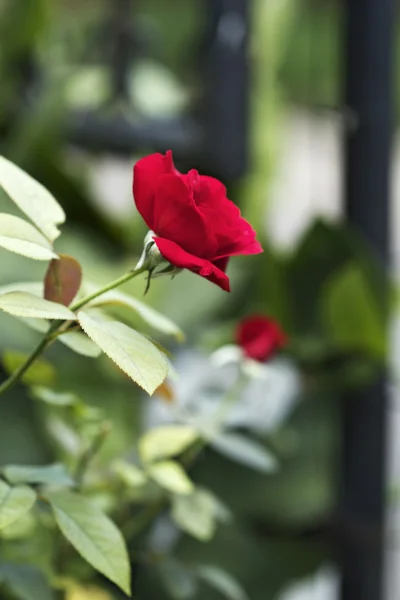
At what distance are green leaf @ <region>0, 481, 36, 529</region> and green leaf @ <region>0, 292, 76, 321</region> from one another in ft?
0.24

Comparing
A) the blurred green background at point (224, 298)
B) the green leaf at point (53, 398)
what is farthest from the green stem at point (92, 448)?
the blurred green background at point (224, 298)

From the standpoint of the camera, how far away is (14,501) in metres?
0.35

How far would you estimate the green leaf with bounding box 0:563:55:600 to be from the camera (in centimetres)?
40

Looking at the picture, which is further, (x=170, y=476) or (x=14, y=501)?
(x=170, y=476)

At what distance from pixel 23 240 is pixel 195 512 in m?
0.21

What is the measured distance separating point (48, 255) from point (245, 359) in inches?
8.1

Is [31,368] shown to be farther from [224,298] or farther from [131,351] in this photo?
[224,298]

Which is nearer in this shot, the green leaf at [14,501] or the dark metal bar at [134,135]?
the green leaf at [14,501]

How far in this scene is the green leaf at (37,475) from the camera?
38 cm

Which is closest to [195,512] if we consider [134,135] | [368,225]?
[368,225]

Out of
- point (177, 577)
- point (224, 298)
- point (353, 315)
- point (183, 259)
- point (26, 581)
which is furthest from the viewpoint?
point (224, 298)

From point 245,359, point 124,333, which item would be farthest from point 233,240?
point 245,359

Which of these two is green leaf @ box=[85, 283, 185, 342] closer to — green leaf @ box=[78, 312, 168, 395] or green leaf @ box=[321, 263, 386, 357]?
green leaf @ box=[78, 312, 168, 395]

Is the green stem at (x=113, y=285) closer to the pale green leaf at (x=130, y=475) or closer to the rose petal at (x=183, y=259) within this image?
the rose petal at (x=183, y=259)
